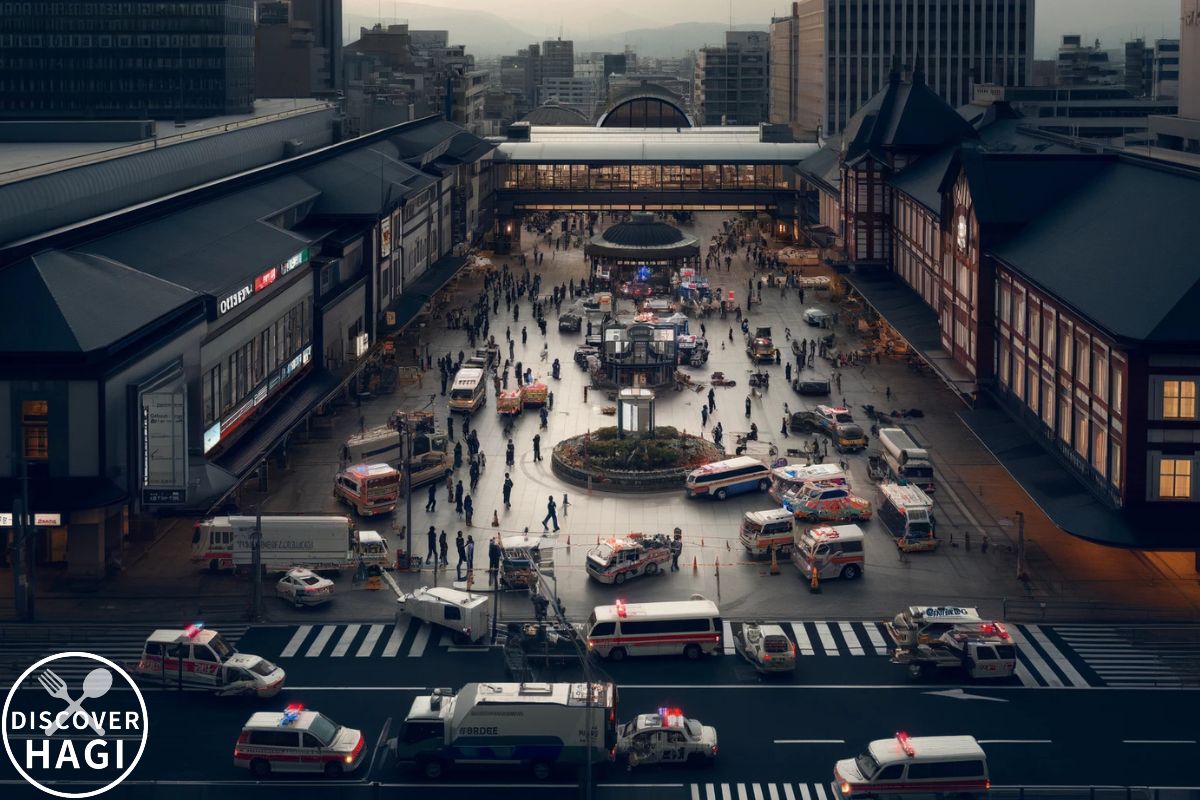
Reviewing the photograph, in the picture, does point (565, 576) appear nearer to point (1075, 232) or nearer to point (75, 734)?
point (75, 734)

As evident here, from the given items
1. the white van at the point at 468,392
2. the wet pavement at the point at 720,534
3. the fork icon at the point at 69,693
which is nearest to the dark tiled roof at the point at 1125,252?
the wet pavement at the point at 720,534

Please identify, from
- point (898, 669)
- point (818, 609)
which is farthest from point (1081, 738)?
point (818, 609)

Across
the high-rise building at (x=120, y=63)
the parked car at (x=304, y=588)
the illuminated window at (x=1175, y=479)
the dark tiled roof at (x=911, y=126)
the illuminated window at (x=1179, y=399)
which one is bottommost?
the parked car at (x=304, y=588)

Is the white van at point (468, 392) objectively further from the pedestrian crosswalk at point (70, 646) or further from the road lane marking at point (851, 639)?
the road lane marking at point (851, 639)

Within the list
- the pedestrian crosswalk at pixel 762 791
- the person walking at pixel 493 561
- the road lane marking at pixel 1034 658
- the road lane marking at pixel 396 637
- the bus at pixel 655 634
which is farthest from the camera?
the person walking at pixel 493 561

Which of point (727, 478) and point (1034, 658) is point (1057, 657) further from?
point (727, 478)

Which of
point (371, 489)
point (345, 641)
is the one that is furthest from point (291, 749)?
point (371, 489)
